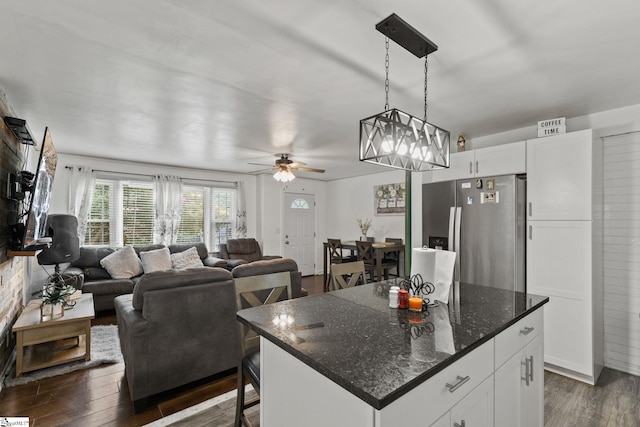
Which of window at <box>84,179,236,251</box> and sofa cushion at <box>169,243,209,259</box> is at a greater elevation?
window at <box>84,179,236,251</box>

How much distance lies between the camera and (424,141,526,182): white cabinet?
302 cm

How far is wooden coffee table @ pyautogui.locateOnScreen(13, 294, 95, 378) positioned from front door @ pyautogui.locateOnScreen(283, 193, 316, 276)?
4412mm

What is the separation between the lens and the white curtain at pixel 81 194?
16.0 ft

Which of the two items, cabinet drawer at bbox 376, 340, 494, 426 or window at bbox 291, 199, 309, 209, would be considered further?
window at bbox 291, 199, 309, 209

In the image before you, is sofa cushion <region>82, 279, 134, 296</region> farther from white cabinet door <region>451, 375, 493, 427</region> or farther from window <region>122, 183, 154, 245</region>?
white cabinet door <region>451, 375, 493, 427</region>

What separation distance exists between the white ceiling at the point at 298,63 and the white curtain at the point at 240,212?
313 cm

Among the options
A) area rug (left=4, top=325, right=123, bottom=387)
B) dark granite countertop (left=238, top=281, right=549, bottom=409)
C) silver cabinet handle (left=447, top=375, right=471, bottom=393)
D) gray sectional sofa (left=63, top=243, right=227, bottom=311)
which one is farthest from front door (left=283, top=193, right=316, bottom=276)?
silver cabinet handle (left=447, top=375, right=471, bottom=393)

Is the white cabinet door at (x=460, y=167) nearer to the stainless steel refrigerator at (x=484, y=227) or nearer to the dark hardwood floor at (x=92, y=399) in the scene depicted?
the stainless steel refrigerator at (x=484, y=227)

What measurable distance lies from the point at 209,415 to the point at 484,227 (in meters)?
2.92

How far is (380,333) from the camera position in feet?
4.30

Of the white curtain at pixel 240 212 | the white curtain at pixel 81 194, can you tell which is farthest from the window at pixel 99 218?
the white curtain at pixel 240 212

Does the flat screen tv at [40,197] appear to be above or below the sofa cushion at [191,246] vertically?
above

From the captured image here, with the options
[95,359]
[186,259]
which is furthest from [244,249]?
[95,359]

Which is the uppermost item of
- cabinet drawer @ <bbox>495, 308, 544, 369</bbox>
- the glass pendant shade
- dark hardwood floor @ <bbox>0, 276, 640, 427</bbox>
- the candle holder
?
the glass pendant shade
